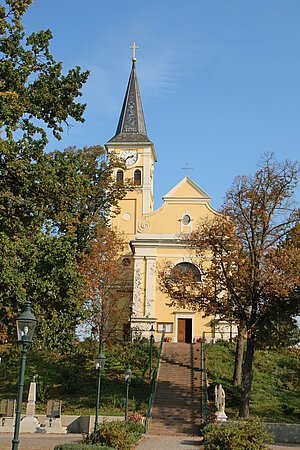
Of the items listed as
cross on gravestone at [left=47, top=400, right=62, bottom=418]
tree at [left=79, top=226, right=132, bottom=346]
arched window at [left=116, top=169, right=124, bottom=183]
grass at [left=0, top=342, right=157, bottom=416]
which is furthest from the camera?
arched window at [left=116, top=169, right=124, bottom=183]

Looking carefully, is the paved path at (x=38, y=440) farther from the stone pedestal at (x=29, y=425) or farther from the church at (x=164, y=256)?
the church at (x=164, y=256)

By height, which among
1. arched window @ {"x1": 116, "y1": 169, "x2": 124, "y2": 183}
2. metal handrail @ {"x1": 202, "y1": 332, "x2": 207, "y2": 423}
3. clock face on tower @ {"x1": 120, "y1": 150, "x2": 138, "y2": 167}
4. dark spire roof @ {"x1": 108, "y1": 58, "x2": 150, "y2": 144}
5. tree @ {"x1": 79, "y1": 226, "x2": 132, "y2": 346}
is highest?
dark spire roof @ {"x1": 108, "y1": 58, "x2": 150, "y2": 144}

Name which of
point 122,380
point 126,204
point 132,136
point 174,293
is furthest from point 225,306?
point 132,136

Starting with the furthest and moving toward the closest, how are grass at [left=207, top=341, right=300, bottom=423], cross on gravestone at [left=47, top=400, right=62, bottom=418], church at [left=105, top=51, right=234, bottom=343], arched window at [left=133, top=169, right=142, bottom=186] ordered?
arched window at [left=133, top=169, right=142, bottom=186]
church at [left=105, top=51, right=234, bottom=343]
grass at [left=207, top=341, right=300, bottom=423]
cross on gravestone at [left=47, top=400, right=62, bottom=418]

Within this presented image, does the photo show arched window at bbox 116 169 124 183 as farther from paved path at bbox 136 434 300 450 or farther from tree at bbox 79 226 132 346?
paved path at bbox 136 434 300 450

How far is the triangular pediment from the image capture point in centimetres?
4300

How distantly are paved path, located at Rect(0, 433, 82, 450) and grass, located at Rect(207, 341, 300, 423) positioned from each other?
7.62m

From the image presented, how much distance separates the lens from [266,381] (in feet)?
104

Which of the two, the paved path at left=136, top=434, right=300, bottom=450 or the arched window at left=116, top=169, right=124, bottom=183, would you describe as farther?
the arched window at left=116, top=169, right=124, bottom=183

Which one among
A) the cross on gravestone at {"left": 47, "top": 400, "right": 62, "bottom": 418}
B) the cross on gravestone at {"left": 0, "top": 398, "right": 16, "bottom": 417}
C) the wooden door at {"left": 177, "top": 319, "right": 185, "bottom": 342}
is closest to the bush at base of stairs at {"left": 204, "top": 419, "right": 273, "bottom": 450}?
the cross on gravestone at {"left": 47, "top": 400, "right": 62, "bottom": 418}

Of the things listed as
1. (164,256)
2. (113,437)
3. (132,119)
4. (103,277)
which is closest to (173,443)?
(113,437)

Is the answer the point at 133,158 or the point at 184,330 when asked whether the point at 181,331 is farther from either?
the point at 133,158

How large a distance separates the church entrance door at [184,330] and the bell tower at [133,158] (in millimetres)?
8722

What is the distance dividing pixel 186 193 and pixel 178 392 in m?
18.2
